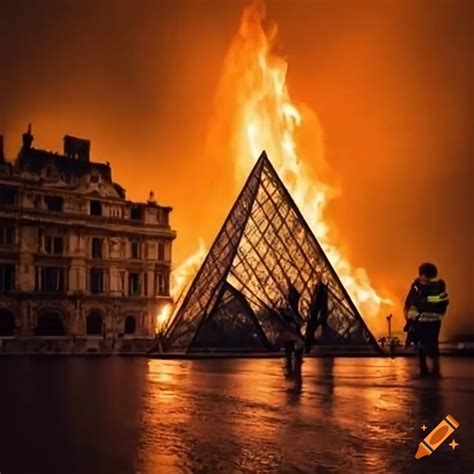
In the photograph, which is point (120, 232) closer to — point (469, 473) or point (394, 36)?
point (394, 36)

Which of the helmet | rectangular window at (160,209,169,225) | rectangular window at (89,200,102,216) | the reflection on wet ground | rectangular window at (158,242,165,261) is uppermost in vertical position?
rectangular window at (89,200,102,216)

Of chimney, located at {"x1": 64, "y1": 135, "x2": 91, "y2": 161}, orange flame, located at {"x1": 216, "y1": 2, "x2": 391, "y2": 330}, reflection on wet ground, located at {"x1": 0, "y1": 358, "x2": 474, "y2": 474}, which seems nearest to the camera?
reflection on wet ground, located at {"x1": 0, "y1": 358, "x2": 474, "y2": 474}

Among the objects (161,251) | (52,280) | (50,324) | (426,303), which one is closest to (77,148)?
(52,280)

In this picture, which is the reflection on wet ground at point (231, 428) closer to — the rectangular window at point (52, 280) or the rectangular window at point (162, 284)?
the rectangular window at point (52, 280)

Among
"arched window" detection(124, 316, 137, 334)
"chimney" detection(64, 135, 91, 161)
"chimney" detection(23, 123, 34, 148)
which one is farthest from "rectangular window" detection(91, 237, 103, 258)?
"chimney" detection(23, 123, 34, 148)

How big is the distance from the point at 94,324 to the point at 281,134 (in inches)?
416

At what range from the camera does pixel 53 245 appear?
103 feet

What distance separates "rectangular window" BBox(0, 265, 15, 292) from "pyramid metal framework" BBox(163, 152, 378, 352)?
41.0 feet

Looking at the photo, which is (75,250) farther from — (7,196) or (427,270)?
(427,270)

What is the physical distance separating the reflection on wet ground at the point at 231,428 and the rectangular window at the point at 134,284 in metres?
26.2

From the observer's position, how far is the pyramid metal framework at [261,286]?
17641mm

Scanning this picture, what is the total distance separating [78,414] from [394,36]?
19552 millimetres

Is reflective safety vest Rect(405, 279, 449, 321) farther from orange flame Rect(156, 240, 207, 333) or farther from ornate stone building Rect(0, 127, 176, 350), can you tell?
ornate stone building Rect(0, 127, 176, 350)

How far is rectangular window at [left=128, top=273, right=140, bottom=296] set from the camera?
32.7 meters
